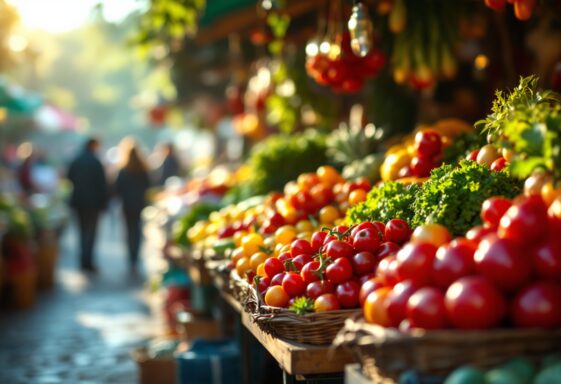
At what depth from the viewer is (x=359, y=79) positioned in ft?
18.2

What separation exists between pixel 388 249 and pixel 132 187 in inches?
403

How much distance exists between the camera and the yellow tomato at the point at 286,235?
13.9ft

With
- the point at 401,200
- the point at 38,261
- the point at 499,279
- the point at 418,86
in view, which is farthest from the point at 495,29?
the point at 38,261

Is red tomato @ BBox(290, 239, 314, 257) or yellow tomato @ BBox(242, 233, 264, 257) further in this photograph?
yellow tomato @ BBox(242, 233, 264, 257)

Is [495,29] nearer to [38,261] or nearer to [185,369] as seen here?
[185,369]

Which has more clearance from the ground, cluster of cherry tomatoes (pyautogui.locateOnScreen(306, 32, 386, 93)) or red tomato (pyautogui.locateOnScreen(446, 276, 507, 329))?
cluster of cherry tomatoes (pyautogui.locateOnScreen(306, 32, 386, 93))

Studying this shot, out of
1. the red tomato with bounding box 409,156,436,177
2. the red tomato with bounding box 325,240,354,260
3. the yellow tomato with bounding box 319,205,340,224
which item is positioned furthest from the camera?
the yellow tomato with bounding box 319,205,340,224

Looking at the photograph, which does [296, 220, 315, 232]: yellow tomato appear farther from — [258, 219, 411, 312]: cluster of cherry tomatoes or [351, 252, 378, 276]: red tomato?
[351, 252, 378, 276]: red tomato

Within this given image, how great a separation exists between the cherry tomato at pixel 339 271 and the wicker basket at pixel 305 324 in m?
0.19

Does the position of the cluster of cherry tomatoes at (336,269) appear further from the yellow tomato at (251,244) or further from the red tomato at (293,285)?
the yellow tomato at (251,244)

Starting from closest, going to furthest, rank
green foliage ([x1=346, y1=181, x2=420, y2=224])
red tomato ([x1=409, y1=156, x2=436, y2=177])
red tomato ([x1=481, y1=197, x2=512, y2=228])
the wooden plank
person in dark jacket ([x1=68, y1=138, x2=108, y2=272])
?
red tomato ([x1=481, y1=197, x2=512, y2=228]) → the wooden plank → green foliage ([x1=346, y1=181, x2=420, y2=224]) → red tomato ([x1=409, y1=156, x2=436, y2=177]) → person in dark jacket ([x1=68, y1=138, x2=108, y2=272])

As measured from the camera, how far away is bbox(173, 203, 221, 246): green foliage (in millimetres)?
6945

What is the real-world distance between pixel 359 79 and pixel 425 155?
4.83 feet

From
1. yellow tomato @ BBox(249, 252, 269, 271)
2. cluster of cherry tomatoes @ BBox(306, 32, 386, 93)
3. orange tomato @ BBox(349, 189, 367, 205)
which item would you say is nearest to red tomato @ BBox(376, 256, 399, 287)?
yellow tomato @ BBox(249, 252, 269, 271)
